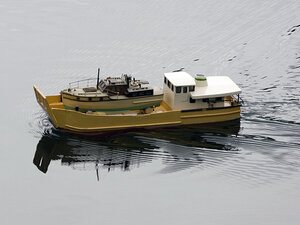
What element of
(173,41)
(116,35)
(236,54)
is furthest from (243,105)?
(116,35)

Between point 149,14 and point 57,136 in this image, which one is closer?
point 57,136

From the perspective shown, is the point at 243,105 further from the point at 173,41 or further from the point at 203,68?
the point at 173,41

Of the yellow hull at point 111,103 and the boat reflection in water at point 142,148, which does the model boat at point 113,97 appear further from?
the boat reflection in water at point 142,148

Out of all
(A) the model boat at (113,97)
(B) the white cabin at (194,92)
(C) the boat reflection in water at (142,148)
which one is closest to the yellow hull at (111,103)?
(A) the model boat at (113,97)

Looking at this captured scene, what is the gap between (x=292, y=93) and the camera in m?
44.1

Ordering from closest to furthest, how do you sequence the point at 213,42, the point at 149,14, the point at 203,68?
the point at 203,68, the point at 213,42, the point at 149,14

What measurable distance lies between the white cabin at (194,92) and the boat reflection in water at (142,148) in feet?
5.16

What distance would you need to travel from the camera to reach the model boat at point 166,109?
3731cm

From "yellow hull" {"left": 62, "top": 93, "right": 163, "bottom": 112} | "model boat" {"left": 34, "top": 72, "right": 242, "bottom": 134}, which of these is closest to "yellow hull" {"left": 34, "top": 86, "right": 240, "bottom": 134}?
"model boat" {"left": 34, "top": 72, "right": 242, "bottom": 134}

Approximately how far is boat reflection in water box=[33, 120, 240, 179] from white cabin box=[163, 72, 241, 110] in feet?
5.16

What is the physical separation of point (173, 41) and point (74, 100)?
16409mm

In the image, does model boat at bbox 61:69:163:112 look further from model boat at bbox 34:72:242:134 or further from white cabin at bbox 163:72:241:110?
white cabin at bbox 163:72:241:110

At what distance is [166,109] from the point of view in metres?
40.0

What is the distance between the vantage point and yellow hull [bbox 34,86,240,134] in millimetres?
37062
